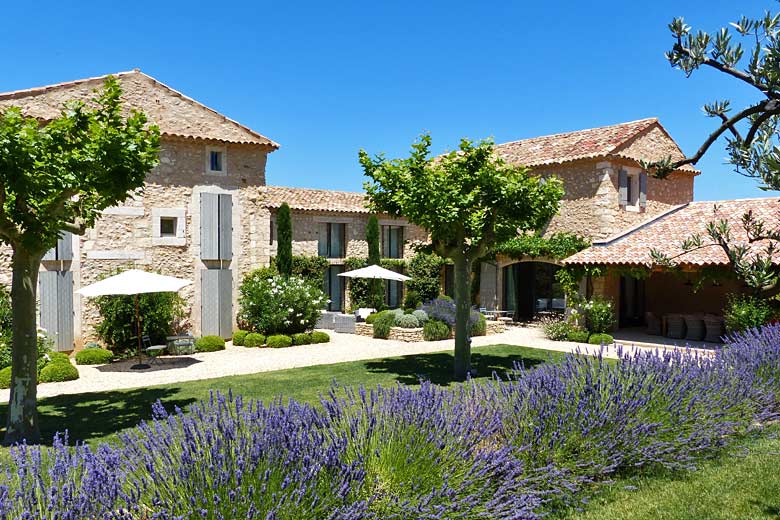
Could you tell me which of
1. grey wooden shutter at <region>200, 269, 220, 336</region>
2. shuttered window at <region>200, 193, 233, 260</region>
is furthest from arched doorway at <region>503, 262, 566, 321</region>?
grey wooden shutter at <region>200, 269, 220, 336</region>

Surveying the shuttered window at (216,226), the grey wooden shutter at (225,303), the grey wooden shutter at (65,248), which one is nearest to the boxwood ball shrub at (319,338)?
the grey wooden shutter at (225,303)

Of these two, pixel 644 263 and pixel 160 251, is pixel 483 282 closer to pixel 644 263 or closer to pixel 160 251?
pixel 644 263

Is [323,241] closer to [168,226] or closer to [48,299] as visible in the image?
[168,226]

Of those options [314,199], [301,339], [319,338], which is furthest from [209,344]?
[314,199]

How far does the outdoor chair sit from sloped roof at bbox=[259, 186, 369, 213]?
7.57m

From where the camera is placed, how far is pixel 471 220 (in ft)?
31.2

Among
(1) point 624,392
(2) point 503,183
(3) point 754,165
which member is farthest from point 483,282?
(3) point 754,165

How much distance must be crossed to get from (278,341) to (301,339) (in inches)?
29.7

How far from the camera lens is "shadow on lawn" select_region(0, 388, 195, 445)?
7.10 meters

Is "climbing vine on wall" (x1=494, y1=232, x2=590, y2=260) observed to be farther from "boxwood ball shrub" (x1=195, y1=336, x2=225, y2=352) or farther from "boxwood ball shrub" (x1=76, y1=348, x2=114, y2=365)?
"boxwood ball shrub" (x1=76, y1=348, x2=114, y2=365)

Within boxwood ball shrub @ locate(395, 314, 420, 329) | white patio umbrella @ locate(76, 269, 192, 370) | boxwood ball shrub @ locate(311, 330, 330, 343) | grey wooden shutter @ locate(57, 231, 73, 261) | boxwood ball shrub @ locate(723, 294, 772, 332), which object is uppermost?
grey wooden shutter @ locate(57, 231, 73, 261)

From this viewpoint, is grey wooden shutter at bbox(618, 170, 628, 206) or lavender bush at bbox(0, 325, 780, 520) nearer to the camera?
lavender bush at bbox(0, 325, 780, 520)

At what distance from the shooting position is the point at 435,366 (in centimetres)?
1160

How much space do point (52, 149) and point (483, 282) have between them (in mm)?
16791
